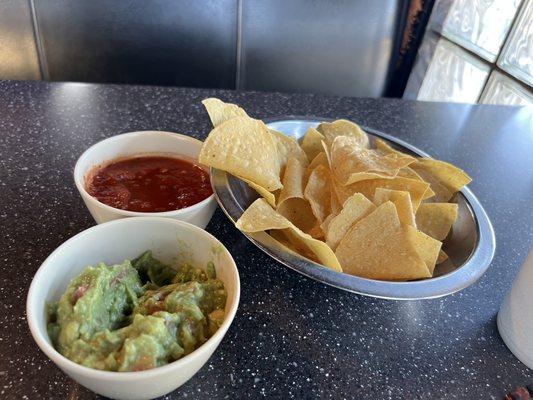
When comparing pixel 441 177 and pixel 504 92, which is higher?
pixel 441 177

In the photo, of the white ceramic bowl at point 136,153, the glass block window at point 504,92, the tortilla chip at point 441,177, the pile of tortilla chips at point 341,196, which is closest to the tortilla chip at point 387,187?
the pile of tortilla chips at point 341,196

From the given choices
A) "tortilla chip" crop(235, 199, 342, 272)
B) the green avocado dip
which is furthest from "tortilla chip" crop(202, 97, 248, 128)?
the green avocado dip

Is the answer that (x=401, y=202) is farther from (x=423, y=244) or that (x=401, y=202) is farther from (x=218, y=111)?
(x=218, y=111)

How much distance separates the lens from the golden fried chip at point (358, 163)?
2.67 ft

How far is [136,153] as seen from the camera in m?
0.85

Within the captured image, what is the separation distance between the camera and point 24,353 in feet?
2.01

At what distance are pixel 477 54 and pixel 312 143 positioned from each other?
4.34ft

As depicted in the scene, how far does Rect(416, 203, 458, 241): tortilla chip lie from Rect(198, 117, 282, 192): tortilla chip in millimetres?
264

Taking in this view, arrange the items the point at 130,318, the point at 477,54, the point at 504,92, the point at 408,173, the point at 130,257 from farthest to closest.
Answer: the point at 477,54 < the point at 504,92 < the point at 408,173 < the point at 130,257 < the point at 130,318

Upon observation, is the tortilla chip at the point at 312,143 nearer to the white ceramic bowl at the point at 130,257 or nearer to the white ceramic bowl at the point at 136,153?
the white ceramic bowl at the point at 136,153

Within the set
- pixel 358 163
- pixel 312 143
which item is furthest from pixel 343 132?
pixel 358 163

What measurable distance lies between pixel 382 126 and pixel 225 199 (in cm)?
71

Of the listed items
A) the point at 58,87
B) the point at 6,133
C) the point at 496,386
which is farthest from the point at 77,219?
the point at 496,386

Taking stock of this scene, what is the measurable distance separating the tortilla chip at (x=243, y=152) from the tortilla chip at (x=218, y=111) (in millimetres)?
54
